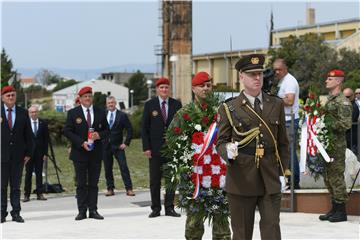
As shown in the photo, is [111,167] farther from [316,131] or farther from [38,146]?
[316,131]

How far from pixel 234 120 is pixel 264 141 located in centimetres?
31

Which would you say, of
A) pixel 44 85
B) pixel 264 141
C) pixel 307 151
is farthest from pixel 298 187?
pixel 44 85

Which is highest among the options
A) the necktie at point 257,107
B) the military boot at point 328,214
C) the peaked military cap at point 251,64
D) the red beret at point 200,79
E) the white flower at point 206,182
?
the peaked military cap at point 251,64

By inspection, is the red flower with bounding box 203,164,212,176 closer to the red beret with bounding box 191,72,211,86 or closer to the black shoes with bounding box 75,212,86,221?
the red beret with bounding box 191,72,211,86

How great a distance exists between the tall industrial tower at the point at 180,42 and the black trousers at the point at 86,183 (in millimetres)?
54481

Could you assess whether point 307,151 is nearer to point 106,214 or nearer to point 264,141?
point 106,214

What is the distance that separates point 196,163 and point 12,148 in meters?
3.79

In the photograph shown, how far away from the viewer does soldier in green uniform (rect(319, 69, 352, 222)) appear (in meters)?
9.75

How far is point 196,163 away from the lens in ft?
25.5

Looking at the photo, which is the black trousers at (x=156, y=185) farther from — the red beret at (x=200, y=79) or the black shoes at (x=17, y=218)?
the red beret at (x=200, y=79)

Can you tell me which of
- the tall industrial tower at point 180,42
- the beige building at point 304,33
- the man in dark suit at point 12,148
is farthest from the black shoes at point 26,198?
the beige building at point 304,33

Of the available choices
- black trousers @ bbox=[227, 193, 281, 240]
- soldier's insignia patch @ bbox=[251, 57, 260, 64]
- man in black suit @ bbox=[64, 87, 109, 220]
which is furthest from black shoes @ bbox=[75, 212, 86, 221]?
soldier's insignia patch @ bbox=[251, 57, 260, 64]

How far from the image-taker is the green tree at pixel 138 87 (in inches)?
4242

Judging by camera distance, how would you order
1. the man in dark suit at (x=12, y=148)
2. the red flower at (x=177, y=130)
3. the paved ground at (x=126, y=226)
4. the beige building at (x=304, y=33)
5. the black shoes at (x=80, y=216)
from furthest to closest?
the beige building at (x=304, y=33) → the black shoes at (x=80, y=216) → the man in dark suit at (x=12, y=148) → the paved ground at (x=126, y=226) → the red flower at (x=177, y=130)
